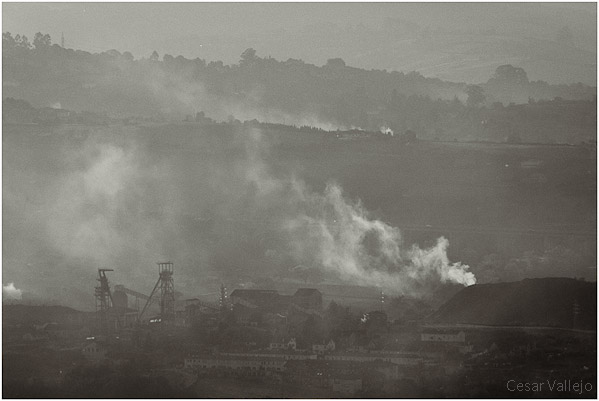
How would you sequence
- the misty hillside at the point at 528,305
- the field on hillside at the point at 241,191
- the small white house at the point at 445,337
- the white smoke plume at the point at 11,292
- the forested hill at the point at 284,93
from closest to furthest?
the small white house at the point at 445,337 < the misty hillside at the point at 528,305 < the white smoke plume at the point at 11,292 < the field on hillside at the point at 241,191 < the forested hill at the point at 284,93

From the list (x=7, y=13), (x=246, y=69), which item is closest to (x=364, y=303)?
(x=246, y=69)

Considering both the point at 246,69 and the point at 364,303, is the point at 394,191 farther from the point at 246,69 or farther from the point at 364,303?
the point at 246,69

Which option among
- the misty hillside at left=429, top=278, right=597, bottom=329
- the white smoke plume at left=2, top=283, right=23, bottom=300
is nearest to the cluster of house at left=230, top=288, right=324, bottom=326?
the misty hillside at left=429, top=278, right=597, bottom=329

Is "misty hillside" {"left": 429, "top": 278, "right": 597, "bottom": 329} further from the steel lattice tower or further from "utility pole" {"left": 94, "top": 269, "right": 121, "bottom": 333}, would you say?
"utility pole" {"left": 94, "top": 269, "right": 121, "bottom": 333}

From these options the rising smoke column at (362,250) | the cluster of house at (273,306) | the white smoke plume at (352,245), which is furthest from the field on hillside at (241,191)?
the cluster of house at (273,306)

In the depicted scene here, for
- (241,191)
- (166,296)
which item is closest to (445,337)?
(166,296)

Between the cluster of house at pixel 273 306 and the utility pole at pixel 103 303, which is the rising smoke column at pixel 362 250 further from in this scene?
the utility pole at pixel 103 303

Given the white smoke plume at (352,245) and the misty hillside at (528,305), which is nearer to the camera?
Result: the misty hillside at (528,305)
